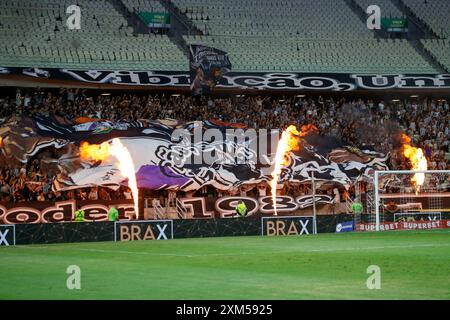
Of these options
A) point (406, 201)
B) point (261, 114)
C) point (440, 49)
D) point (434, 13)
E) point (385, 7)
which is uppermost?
point (385, 7)

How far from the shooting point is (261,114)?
47250 mm

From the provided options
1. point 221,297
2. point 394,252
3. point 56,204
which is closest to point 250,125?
point 56,204

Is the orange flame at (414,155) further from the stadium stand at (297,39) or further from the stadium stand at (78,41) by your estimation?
the stadium stand at (78,41)

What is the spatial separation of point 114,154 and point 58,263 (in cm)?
1746

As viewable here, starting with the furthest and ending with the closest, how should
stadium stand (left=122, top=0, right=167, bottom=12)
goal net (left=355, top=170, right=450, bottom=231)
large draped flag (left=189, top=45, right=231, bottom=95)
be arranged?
stadium stand (left=122, top=0, right=167, bottom=12)
large draped flag (left=189, top=45, right=231, bottom=95)
goal net (left=355, top=170, right=450, bottom=231)

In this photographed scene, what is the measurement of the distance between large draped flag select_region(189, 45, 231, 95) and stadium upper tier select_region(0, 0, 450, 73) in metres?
4.84

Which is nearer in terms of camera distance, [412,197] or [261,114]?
[412,197]

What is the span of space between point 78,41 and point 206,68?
7984 millimetres

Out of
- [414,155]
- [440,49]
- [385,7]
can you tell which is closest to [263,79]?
[414,155]

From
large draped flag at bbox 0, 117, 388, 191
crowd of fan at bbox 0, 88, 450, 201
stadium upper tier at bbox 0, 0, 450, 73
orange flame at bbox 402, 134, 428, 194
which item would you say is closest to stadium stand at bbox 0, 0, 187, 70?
stadium upper tier at bbox 0, 0, 450, 73

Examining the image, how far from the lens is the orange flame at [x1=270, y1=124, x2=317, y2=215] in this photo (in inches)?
1658

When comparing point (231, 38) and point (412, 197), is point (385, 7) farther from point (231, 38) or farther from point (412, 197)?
point (412, 197)

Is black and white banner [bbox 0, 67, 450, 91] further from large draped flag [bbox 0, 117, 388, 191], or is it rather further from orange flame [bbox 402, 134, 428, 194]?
orange flame [bbox 402, 134, 428, 194]

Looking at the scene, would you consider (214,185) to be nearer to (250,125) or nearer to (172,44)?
(250,125)
